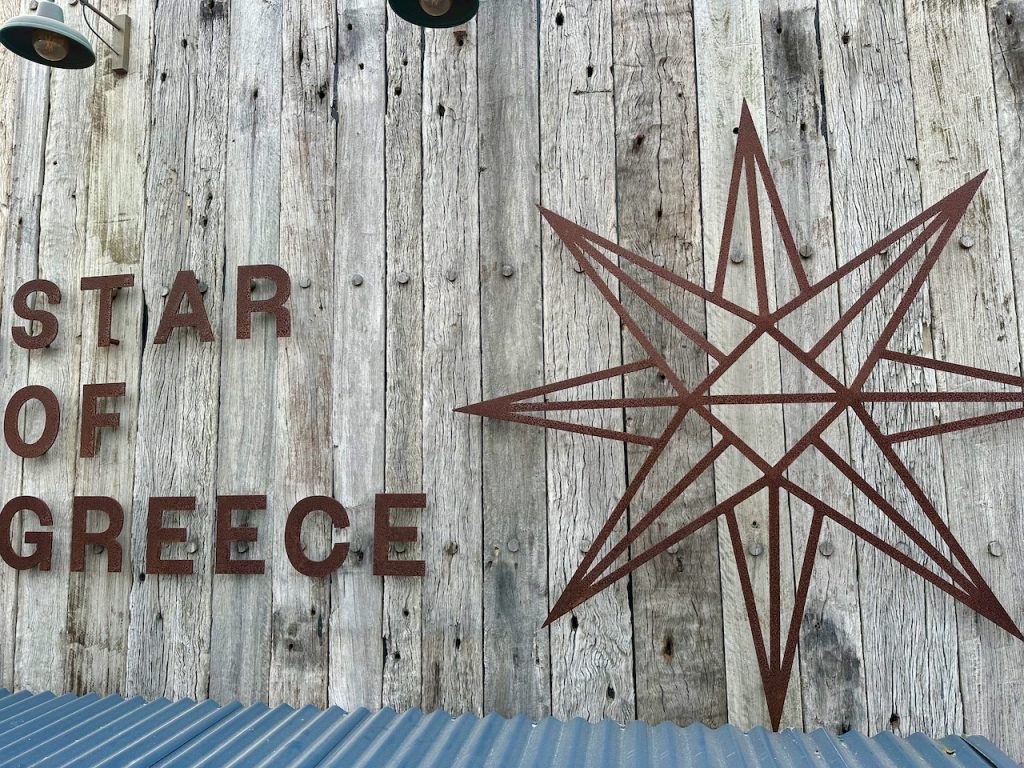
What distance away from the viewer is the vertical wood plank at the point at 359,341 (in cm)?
226

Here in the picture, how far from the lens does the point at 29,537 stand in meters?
2.49

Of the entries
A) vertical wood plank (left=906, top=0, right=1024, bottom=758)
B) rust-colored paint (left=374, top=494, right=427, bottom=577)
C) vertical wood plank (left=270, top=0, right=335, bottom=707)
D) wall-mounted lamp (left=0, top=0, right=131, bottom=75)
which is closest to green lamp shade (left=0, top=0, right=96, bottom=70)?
wall-mounted lamp (left=0, top=0, right=131, bottom=75)

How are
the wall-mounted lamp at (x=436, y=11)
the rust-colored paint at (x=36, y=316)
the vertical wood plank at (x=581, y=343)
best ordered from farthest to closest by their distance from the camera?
the rust-colored paint at (x=36, y=316)
the vertical wood plank at (x=581, y=343)
the wall-mounted lamp at (x=436, y=11)

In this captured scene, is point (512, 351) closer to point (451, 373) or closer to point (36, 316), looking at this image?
point (451, 373)

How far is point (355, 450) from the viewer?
2332 mm

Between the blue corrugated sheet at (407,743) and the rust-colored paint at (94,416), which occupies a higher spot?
the rust-colored paint at (94,416)

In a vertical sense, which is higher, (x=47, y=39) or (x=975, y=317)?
(x=47, y=39)

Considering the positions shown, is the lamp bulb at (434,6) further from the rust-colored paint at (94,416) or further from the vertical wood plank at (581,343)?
the rust-colored paint at (94,416)

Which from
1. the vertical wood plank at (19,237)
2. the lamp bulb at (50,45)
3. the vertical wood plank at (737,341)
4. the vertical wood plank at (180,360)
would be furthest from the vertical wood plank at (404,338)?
the vertical wood plank at (19,237)

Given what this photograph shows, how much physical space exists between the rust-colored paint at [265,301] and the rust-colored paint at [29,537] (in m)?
0.83

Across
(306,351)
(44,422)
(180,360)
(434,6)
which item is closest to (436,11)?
(434,6)

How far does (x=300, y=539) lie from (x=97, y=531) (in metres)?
0.68

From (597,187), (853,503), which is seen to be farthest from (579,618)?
(597,187)

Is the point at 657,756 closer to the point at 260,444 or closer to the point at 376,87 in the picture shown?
the point at 260,444
